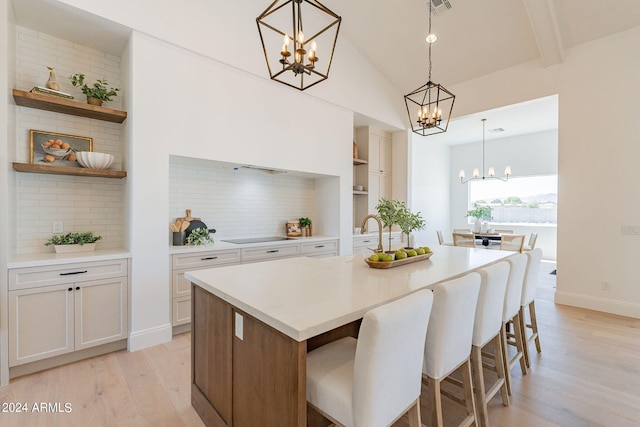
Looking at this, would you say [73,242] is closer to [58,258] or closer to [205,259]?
[58,258]

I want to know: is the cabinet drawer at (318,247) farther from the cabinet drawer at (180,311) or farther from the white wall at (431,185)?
the white wall at (431,185)

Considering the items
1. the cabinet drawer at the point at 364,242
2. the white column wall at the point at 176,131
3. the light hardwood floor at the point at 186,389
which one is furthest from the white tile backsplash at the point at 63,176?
the cabinet drawer at the point at 364,242

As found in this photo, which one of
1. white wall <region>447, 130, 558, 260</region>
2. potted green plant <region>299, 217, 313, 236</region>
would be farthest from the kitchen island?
white wall <region>447, 130, 558, 260</region>

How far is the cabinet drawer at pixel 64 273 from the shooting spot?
7.38 feet

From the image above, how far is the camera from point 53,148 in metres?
2.71

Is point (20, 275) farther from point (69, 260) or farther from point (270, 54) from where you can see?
point (270, 54)

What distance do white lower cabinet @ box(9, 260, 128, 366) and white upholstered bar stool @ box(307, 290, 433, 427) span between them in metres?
2.22

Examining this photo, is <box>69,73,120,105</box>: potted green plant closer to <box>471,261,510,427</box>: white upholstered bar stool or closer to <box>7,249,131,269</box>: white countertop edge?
<box>7,249,131,269</box>: white countertop edge

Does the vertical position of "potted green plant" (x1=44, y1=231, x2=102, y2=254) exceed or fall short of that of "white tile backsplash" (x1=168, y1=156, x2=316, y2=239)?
it falls short

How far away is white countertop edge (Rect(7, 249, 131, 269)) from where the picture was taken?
2.26m

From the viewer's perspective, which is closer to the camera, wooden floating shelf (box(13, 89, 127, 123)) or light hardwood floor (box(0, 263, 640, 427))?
light hardwood floor (box(0, 263, 640, 427))

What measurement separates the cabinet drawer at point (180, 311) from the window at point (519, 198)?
7985 millimetres

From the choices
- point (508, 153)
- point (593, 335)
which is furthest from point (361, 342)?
point (508, 153)

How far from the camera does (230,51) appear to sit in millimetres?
3338
